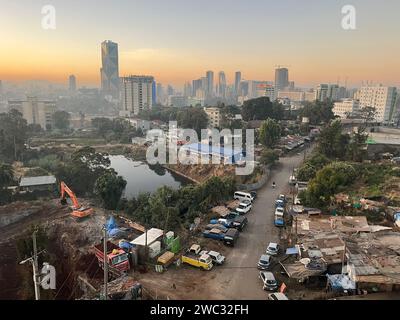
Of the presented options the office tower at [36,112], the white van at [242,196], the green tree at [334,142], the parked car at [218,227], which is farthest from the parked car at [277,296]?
the office tower at [36,112]

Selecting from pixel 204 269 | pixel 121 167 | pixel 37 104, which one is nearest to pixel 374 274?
pixel 204 269

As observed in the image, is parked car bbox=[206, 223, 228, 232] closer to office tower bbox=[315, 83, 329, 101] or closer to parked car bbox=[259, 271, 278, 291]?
parked car bbox=[259, 271, 278, 291]

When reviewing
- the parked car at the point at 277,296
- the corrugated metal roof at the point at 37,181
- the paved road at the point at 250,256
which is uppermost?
the parked car at the point at 277,296

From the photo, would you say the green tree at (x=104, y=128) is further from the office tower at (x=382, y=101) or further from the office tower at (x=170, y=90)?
the office tower at (x=170, y=90)

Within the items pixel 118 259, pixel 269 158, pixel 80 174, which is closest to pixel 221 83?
pixel 269 158

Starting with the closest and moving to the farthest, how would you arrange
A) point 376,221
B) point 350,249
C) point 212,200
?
point 350,249 < point 376,221 < point 212,200

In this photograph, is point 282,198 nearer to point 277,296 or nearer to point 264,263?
point 264,263
